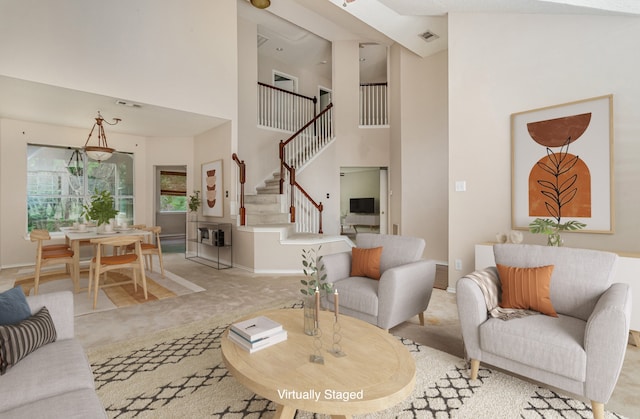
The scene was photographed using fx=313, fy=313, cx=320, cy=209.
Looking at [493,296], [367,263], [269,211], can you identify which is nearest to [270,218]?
[269,211]

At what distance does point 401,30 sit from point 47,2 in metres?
4.77

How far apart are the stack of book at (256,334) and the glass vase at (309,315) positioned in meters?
0.14

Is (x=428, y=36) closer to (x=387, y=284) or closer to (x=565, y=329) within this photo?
(x=387, y=284)

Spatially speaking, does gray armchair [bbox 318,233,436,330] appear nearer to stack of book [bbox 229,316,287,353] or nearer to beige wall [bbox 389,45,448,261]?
stack of book [bbox 229,316,287,353]

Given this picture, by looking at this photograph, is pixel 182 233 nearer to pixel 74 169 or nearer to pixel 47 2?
pixel 74 169

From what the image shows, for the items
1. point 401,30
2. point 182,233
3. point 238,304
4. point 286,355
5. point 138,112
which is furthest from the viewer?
point 182,233

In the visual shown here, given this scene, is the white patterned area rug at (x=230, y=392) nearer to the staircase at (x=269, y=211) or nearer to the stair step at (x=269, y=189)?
the staircase at (x=269, y=211)

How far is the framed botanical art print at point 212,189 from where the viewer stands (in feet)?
20.2

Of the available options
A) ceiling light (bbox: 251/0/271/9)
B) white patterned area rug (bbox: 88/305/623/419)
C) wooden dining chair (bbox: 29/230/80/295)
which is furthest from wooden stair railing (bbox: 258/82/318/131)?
white patterned area rug (bbox: 88/305/623/419)

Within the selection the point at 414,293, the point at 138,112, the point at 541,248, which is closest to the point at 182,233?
the point at 138,112

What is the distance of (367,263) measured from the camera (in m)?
3.12

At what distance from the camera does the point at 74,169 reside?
6.43 meters

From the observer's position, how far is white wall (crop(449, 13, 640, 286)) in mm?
2955

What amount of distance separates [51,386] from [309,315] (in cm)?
120
